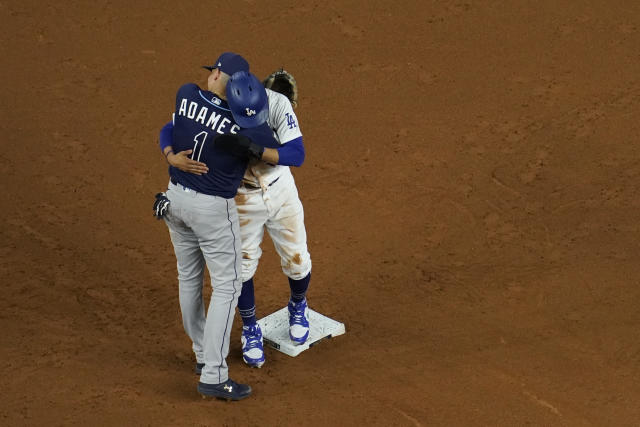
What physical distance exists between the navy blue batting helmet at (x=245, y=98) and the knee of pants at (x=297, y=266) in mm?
1162

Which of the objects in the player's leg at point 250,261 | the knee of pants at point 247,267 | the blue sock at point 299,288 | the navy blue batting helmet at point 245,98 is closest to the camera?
the navy blue batting helmet at point 245,98

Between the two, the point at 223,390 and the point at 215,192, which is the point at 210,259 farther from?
the point at 223,390

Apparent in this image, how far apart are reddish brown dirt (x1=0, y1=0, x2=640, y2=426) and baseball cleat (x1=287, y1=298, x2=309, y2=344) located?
0.41 ft

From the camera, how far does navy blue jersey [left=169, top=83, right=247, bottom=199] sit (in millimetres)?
5320

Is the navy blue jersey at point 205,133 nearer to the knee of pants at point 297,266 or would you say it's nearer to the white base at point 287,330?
the knee of pants at point 297,266

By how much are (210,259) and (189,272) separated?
24 centimetres

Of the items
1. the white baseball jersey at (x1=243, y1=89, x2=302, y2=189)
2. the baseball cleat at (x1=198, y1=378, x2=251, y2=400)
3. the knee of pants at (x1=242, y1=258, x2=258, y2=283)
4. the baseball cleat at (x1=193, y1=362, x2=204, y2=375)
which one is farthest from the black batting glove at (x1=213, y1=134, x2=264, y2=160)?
the baseball cleat at (x1=193, y1=362, x2=204, y2=375)

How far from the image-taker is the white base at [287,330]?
6.38 m

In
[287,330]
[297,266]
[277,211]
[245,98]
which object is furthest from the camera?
[287,330]

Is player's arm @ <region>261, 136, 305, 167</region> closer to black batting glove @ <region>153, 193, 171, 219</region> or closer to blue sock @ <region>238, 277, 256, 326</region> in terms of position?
black batting glove @ <region>153, 193, 171, 219</region>

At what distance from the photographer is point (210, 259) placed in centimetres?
559

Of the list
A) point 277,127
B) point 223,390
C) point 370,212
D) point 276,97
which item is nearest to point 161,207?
point 277,127

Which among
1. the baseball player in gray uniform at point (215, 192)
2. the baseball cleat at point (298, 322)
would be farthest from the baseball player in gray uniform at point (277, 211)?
the baseball player in gray uniform at point (215, 192)

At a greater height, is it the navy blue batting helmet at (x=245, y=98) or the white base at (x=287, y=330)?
the navy blue batting helmet at (x=245, y=98)
